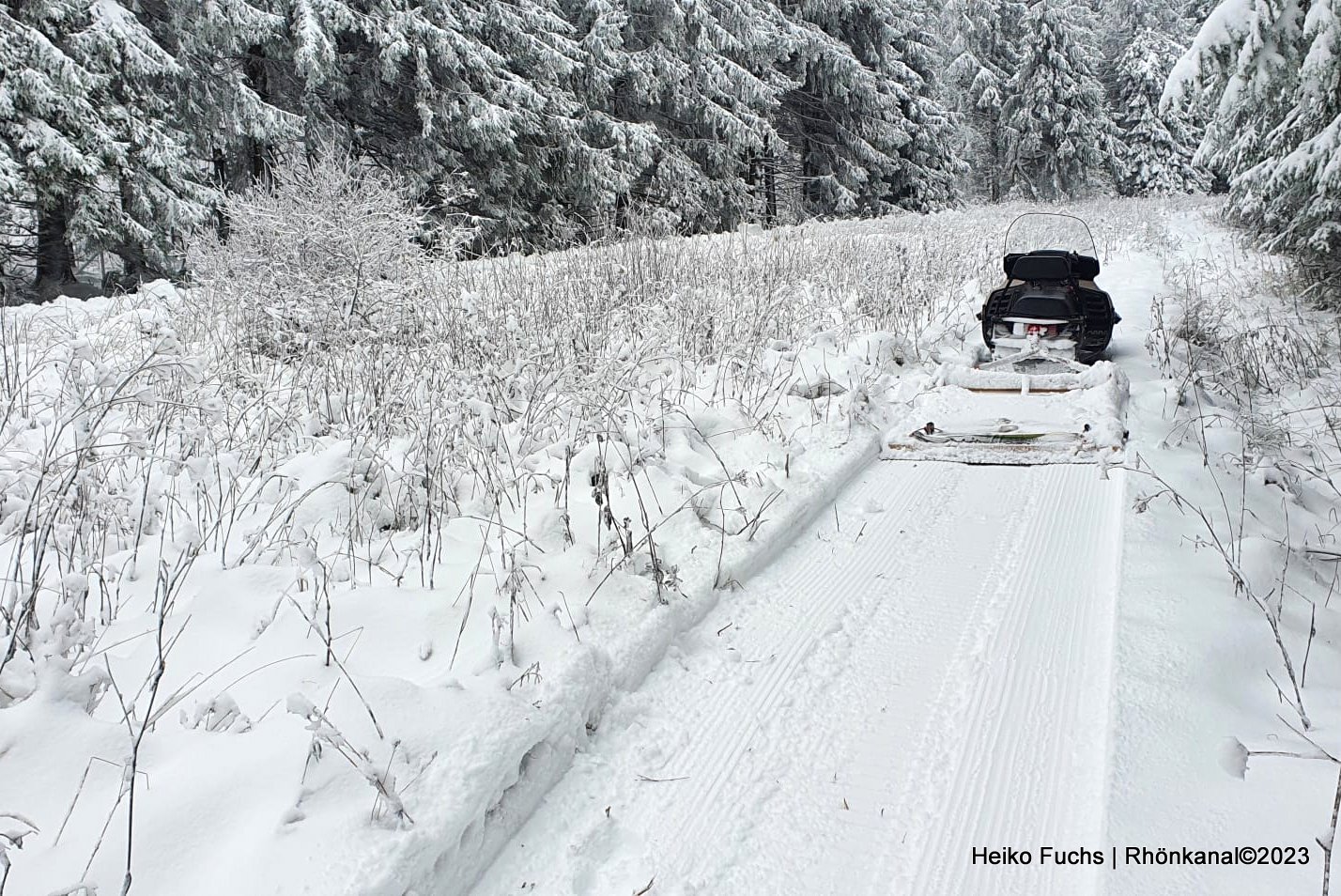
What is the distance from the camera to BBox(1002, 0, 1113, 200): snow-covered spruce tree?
3123cm

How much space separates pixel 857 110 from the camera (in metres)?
25.0

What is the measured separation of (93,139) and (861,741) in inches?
488

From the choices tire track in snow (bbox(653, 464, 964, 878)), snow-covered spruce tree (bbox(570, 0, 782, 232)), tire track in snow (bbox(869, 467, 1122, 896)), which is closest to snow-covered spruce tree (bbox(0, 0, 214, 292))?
snow-covered spruce tree (bbox(570, 0, 782, 232))

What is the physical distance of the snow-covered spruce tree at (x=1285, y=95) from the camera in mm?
5246

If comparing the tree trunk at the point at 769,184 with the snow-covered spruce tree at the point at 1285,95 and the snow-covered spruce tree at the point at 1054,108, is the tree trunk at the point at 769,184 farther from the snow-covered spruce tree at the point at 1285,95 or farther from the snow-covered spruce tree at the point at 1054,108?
the snow-covered spruce tree at the point at 1285,95

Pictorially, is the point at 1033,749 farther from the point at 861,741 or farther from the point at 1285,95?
the point at 1285,95

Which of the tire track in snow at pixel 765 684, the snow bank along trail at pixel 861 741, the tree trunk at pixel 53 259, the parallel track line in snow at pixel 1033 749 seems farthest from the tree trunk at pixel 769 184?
the parallel track line in snow at pixel 1033 749

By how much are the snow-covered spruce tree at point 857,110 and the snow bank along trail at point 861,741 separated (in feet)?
73.6

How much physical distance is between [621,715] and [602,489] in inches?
41.9

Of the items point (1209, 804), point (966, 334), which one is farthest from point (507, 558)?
point (966, 334)

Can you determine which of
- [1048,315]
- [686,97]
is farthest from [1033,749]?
[686,97]

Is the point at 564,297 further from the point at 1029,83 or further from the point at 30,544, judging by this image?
the point at 1029,83

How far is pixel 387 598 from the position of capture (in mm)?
2525

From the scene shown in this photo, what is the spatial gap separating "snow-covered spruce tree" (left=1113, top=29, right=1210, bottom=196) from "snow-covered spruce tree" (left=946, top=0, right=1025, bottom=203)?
21.8 ft
